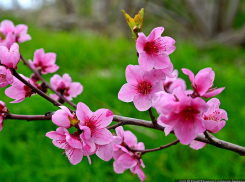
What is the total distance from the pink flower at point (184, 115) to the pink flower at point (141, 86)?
0.06 meters

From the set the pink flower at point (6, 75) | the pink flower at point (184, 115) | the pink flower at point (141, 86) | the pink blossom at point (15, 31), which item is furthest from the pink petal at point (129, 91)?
the pink blossom at point (15, 31)

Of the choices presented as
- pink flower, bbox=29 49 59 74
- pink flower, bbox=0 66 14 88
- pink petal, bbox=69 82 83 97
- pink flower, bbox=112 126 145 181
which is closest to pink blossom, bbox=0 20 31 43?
pink flower, bbox=29 49 59 74

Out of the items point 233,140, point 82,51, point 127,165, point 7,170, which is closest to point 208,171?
point 233,140

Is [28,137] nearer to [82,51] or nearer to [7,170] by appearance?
[7,170]

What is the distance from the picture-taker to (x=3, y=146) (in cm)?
127

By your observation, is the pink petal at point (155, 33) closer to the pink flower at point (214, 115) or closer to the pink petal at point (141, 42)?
the pink petal at point (141, 42)

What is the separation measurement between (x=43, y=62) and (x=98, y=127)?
33cm

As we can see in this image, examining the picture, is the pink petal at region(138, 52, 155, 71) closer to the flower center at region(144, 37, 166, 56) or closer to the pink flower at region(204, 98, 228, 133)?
the flower center at region(144, 37, 166, 56)

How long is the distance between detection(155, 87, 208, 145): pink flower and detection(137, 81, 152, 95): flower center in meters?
0.08

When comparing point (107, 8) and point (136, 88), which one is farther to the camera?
point (107, 8)

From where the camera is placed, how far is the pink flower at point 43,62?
65 centimetres

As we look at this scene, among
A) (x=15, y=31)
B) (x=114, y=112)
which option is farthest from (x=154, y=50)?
(x=114, y=112)

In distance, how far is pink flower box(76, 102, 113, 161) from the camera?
408 mm

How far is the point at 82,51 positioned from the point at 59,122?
7.52ft
